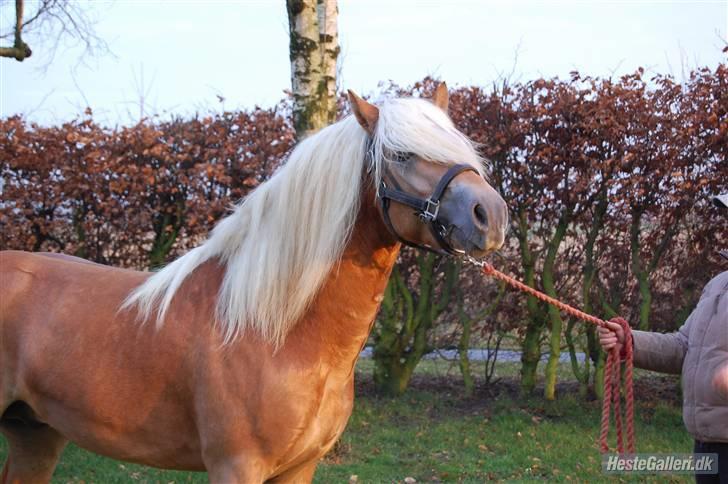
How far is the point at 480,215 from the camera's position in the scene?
278 centimetres

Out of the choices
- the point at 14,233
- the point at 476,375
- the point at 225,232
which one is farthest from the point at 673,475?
the point at 14,233

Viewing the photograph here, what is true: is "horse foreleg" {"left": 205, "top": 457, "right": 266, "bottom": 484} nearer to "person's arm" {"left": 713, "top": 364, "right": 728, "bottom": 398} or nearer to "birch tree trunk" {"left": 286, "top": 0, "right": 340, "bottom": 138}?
"person's arm" {"left": 713, "top": 364, "right": 728, "bottom": 398}

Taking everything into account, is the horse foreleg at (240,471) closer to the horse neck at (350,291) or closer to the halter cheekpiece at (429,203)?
the horse neck at (350,291)

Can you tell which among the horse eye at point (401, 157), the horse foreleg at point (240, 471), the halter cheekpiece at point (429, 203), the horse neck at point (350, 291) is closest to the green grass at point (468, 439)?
the horse foreleg at point (240, 471)

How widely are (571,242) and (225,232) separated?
5.44m

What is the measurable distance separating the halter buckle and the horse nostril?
150 mm

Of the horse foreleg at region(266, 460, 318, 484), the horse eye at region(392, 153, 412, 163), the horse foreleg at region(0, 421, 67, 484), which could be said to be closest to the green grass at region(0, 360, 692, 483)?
the horse foreleg at region(0, 421, 67, 484)

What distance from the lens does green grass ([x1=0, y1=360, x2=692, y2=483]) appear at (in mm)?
5934

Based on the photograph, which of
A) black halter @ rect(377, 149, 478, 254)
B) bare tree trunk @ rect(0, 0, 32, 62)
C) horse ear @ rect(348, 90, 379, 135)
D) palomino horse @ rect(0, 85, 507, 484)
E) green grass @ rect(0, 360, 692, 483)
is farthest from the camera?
bare tree trunk @ rect(0, 0, 32, 62)

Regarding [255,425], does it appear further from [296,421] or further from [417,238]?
[417,238]

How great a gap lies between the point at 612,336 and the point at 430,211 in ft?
3.84

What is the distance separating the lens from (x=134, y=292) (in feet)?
11.3

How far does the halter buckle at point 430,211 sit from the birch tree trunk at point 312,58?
3.49m

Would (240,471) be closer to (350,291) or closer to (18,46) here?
(350,291)
